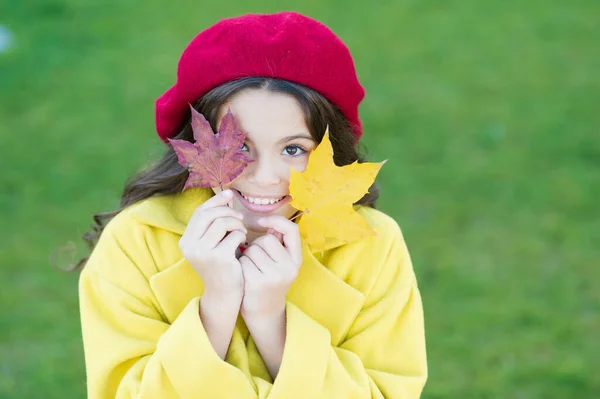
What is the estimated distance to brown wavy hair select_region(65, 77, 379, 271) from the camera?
202 centimetres

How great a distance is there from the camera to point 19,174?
16.8ft

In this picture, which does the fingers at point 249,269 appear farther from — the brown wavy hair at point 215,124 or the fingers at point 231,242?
the brown wavy hair at point 215,124

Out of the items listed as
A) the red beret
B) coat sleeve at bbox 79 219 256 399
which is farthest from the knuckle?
the red beret

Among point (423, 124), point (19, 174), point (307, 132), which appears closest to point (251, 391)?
point (307, 132)

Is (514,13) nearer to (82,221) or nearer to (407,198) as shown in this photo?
(407,198)

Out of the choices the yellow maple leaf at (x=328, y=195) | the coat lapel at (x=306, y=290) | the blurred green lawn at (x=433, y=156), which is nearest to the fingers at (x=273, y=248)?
the yellow maple leaf at (x=328, y=195)

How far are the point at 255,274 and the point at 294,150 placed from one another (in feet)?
1.10

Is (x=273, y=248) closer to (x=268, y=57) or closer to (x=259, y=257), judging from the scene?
(x=259, y=257)

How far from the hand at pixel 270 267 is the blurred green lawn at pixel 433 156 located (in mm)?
1493

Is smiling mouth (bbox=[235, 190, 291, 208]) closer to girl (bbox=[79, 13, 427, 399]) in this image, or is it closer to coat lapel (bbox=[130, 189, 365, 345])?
girl (bbox=[79, 13, 427, 399])

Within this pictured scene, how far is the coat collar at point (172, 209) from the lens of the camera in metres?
2.20

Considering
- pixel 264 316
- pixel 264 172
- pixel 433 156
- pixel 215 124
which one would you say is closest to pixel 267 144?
pixel 264 172

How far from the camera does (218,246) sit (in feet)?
6.17

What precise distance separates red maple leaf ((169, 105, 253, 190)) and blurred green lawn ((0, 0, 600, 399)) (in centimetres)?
141
